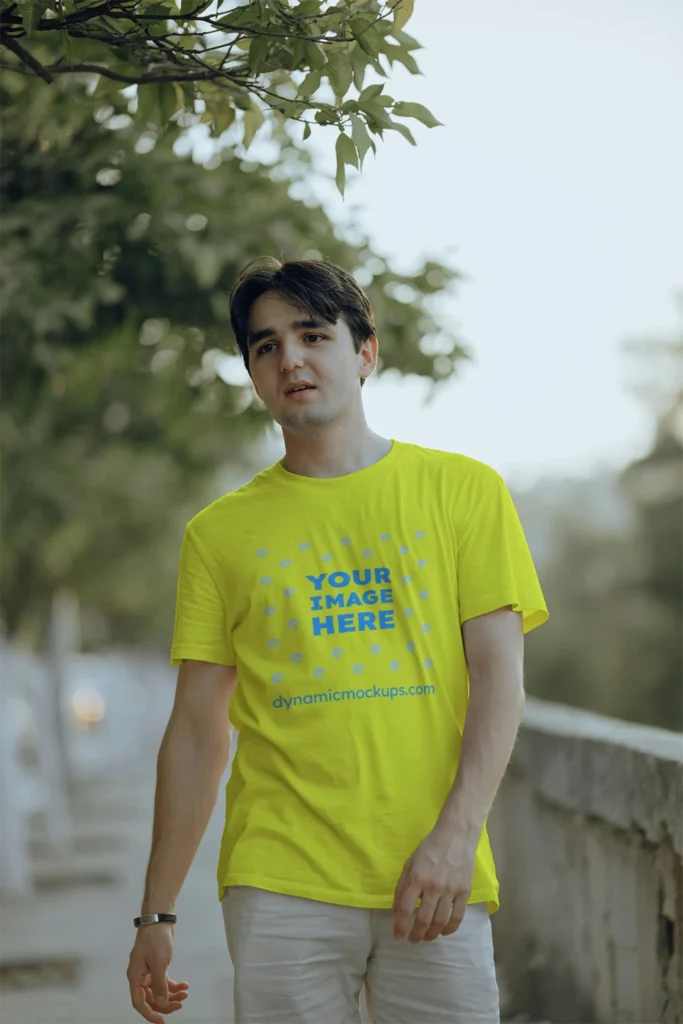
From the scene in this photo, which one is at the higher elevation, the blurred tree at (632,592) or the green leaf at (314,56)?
the blurred tree at (632,592)

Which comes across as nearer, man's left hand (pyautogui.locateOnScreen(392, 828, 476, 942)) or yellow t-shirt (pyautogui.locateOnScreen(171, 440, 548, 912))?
man's left hand (pyautogui.locateOnScreen(392, 828, 476, 942))

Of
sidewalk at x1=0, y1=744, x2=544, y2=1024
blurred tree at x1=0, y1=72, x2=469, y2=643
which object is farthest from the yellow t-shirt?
sidewalk at x1=0, y1=744, x2=544, y2=1024

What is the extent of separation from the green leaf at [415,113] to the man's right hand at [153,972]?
171cm

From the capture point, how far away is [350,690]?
273 cm

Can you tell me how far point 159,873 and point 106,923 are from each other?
303 inches

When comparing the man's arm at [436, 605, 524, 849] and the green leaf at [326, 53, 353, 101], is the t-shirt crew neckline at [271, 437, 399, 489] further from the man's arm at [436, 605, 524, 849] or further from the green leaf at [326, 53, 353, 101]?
the green leaf at [326, 53, 353, 101]

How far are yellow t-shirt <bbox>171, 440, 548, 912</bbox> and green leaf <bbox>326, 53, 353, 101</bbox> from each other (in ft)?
2.64

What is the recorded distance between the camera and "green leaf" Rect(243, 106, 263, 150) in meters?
3.60

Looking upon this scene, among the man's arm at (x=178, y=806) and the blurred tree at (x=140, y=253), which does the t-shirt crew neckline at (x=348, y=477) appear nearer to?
the man's arm at (x=178, y=806)

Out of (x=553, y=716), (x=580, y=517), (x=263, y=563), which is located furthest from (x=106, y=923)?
(x=580, y=517)

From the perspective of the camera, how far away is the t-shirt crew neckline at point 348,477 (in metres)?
2.90

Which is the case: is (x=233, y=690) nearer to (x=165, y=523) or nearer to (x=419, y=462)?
(x=419, y=462)

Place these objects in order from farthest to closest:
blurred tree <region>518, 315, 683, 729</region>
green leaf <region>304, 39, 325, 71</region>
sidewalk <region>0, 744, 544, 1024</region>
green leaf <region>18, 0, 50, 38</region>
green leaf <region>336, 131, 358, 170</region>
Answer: blurred tree <region>518, 315, 683, 729</region>
sidewalk <region>0, 744, 544, 1024</region>
green leaf <region>336, 131, 358, 170</region>
green leaf <region>304, 39, 325, 71</region>
green leaf <region>18, 0, 50, 38</region>

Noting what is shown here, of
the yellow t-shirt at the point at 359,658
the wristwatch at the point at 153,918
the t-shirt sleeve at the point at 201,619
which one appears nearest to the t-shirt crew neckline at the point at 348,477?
the yellow t-shirt at the point at 359,658
